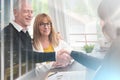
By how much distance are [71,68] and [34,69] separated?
0.23 metres

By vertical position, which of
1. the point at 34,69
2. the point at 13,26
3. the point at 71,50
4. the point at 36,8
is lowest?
the point at 34,69

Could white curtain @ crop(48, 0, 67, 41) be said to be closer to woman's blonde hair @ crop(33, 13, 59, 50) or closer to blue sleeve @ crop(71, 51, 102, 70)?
woman's blonde hair @ crop(33, 13, 59, 50)

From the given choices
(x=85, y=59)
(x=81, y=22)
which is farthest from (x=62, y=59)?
(x=81, y=22)

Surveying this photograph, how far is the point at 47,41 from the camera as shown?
154 centimetres

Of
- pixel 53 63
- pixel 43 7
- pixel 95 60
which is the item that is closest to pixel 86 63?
pixel 95 60

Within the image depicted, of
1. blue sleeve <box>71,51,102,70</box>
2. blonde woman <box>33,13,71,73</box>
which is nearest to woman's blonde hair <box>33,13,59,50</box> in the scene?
blonde woman <box>33,13,71,73</box>

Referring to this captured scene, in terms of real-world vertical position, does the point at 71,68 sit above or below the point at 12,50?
below

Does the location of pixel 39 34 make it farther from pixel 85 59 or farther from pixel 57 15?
pixel 85 59

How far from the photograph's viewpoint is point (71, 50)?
5.01ft

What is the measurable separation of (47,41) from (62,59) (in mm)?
146

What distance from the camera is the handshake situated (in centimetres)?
154

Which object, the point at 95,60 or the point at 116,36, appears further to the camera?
the point at 95,60

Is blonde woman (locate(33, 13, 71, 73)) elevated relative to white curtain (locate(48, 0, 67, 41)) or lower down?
lower down

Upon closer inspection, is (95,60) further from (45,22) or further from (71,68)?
(45,22)
